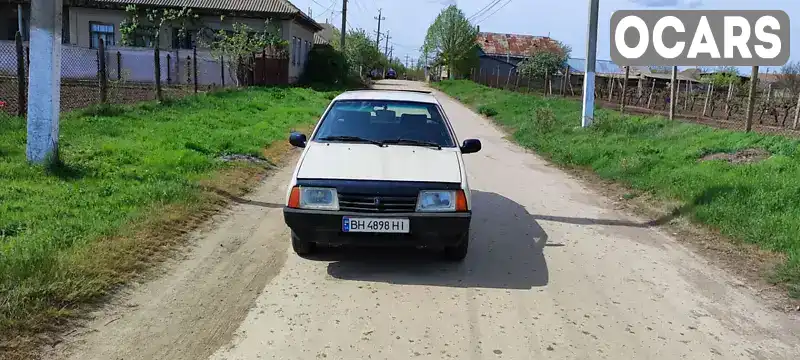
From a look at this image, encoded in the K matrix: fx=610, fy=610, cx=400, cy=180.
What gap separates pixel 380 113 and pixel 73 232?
10.0 feet

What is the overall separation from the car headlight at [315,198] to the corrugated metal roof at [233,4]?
28.0m

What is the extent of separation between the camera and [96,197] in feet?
20.7

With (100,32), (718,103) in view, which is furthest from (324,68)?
(718,103)

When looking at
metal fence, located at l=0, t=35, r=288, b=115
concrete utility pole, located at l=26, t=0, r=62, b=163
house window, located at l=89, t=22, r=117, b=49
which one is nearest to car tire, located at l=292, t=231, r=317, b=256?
concrete utility pole, located at l=26, t=0, r=62, b=163

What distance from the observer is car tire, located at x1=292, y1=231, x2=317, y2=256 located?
5.39 meters

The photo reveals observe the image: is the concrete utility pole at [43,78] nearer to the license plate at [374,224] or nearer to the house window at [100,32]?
the license plate at [374,224]

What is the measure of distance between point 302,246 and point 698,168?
6710 mm

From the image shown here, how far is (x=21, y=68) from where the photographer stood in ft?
33.7

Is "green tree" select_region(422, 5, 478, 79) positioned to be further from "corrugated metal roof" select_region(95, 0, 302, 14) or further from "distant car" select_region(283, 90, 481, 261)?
"distant car" select_region(283, 90, 481, 261)

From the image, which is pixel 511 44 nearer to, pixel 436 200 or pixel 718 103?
pixel 718 103

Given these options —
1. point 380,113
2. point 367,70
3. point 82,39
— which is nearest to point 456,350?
point 380,113

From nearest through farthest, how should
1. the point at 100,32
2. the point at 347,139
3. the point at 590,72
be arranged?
the point at 347,139, the point at 590,72, the point at 100,32

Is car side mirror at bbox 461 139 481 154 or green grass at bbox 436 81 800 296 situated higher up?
car side mirror at bbox 461 139 481 154

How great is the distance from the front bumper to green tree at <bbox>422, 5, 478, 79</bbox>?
67.4 metres
